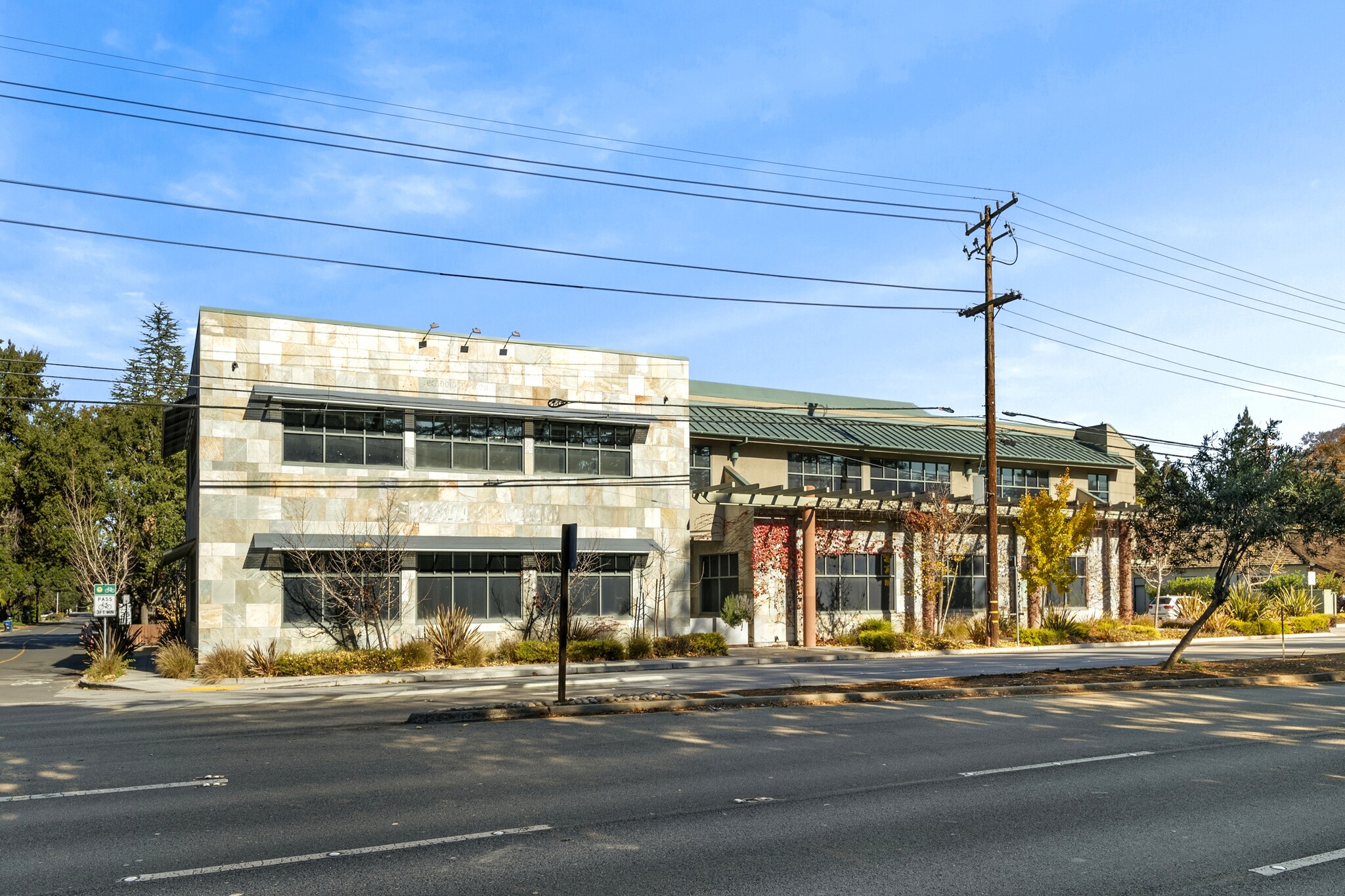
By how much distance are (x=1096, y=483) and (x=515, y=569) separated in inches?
1202

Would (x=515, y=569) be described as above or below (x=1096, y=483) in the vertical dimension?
below

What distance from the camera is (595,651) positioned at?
1082 inches

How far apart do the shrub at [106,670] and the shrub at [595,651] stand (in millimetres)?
11409

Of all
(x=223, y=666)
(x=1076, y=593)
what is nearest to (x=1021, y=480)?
(x=1076, y=593)

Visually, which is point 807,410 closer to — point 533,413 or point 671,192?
point 533,413

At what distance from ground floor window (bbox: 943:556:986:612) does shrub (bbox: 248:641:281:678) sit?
24030 millimetres

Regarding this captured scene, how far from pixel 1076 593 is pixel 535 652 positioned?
1017 inches

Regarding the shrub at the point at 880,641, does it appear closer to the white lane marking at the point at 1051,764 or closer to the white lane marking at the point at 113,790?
the white lane marking at the point at 1051,764

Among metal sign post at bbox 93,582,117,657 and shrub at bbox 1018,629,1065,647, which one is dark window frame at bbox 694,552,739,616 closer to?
shrub at bbox 1018,629,1065,647

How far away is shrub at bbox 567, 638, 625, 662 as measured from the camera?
27062 mm

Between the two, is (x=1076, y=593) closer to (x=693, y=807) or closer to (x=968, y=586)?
(x=968, y=586)

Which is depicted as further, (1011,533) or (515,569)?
(1011,533)

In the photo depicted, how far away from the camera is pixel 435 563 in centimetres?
2809

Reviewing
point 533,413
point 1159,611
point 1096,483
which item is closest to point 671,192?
point 533,413
